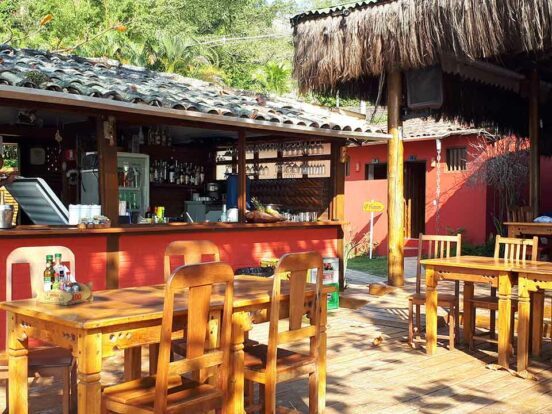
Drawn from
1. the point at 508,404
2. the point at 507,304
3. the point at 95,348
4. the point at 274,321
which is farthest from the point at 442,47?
the point at 95,348

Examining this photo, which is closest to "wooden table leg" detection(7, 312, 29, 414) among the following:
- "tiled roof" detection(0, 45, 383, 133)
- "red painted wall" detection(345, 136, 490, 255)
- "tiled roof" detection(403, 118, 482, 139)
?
"tiled roof" detection(0, 45, 383, 133)

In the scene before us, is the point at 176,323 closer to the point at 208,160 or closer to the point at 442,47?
the point at 442,47

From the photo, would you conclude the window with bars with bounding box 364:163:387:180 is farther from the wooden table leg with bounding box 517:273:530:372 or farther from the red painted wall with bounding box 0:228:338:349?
the wooden table leg with bounding box 517:273:530:372

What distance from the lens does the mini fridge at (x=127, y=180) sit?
27.9 ft

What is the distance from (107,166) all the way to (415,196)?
36.4 ft

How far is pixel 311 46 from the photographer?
8.60 metres

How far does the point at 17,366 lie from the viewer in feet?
10.8

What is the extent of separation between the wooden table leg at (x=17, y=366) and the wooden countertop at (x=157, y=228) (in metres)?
2.55

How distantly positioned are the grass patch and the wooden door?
168 cm

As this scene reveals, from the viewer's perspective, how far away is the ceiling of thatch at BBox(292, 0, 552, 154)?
7.23 m

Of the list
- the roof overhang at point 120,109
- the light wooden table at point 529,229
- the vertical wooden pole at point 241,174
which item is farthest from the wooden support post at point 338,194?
the light wooden table at point 529,229

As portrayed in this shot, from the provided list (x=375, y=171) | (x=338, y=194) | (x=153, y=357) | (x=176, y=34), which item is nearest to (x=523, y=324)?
(x=153, y=357)

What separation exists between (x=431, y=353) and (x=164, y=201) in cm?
612

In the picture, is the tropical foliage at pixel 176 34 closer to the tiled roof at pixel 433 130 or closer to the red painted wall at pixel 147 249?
the tiled roof at pixel 433 130
